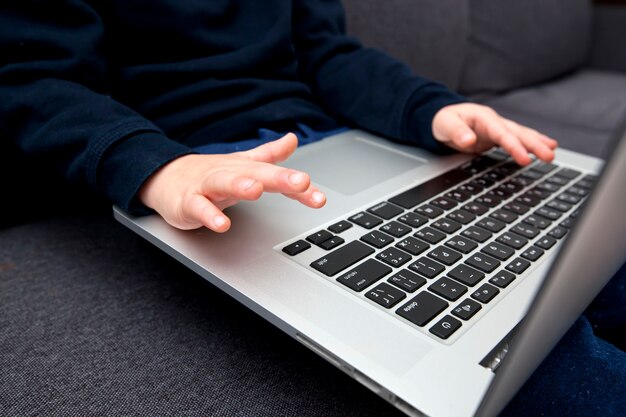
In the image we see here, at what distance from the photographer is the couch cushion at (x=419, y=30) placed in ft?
3.26

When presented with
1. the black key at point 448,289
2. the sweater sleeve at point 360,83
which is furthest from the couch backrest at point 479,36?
the black key at point 448,289

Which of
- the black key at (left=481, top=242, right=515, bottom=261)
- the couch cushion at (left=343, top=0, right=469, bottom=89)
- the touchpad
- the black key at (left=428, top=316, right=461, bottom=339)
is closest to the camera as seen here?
the black key at (left=428, top=316, right=461, bottom=339)

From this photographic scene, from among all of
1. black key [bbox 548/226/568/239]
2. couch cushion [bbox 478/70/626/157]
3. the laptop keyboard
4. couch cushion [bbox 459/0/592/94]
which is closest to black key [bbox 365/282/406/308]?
the laptop keyboard

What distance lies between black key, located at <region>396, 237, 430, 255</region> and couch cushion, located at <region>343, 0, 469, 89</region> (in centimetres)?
62

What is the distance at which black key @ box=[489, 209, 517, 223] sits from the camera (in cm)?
54

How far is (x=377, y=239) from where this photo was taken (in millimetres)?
472

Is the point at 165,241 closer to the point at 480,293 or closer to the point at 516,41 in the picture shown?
the point at 480,293

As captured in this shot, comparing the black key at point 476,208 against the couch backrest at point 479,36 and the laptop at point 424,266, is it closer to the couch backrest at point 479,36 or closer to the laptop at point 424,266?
the laptop at point 424,266

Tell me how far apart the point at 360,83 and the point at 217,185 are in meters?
0.44

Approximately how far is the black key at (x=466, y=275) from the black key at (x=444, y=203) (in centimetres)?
12

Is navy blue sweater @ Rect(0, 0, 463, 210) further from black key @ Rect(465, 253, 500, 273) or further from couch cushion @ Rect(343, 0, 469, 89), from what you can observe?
black key @ Rect(465, 253, 500, 273)

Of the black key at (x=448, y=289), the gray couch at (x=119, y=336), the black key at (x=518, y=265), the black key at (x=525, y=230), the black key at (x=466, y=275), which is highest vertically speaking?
the black key at (x=525, y=230)

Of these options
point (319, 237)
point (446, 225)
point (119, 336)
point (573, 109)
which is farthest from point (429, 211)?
point (573, 109)

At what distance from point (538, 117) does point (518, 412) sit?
2.91 feet
